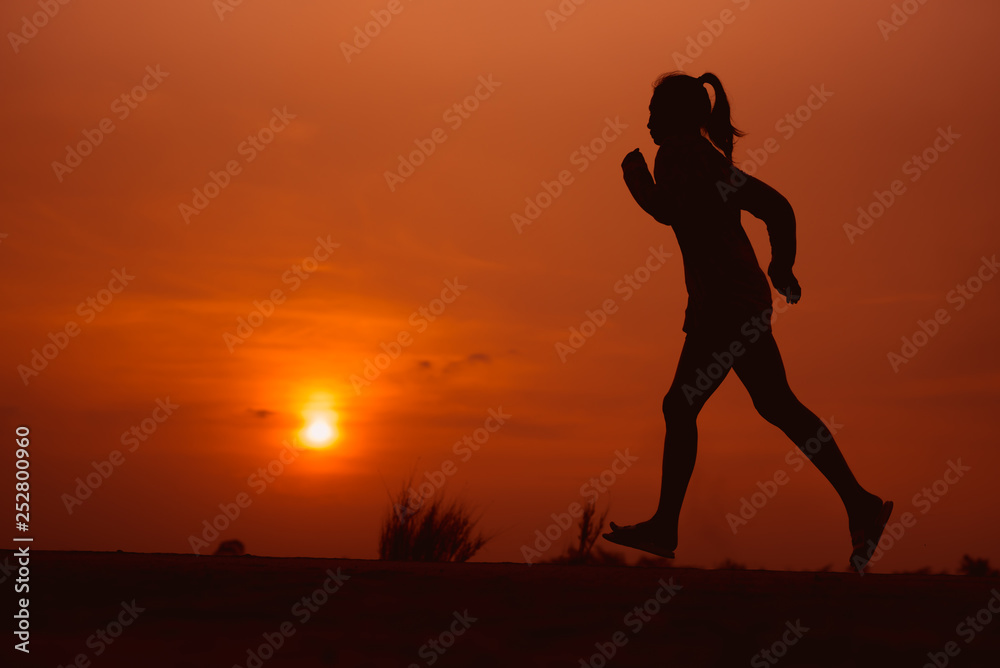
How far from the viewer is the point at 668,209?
4.29 metres

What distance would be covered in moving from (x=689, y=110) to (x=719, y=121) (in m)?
0.16

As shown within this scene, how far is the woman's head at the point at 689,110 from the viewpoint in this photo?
444 centimetres

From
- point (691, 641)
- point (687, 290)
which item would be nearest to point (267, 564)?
point (687, 290)

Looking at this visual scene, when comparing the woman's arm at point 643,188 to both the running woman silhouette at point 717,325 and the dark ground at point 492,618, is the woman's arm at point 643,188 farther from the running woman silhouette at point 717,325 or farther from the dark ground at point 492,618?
the dark ground at point 492,618

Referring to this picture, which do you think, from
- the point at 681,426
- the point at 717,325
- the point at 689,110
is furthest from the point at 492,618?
the point at 689,110

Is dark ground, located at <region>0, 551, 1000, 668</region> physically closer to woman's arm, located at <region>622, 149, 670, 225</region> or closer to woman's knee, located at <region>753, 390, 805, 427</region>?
woman's knee, located at <region>753, 390, 805, 427</region>

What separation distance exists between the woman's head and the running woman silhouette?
0.26ft

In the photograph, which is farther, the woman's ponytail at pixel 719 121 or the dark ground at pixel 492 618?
the woman's ponytail at pixel 719 121

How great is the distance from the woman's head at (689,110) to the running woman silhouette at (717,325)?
0.08 metres

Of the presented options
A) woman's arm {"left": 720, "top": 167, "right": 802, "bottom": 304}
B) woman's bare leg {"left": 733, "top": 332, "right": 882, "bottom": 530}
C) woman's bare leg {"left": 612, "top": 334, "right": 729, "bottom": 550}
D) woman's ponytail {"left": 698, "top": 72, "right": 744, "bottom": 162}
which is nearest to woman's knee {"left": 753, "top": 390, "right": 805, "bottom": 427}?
woman's bare leg {"left": 733, "top": 332, "right": 882, "bottom": 530}

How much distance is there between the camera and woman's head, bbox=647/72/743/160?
14.6 feet

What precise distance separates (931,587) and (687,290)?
1.59 m

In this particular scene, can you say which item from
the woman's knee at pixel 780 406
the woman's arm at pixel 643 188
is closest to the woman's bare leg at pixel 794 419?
the woman's knee at pixel 780 406

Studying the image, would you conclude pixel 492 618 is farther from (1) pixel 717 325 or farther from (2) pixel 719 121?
(2) pixel 719 121
